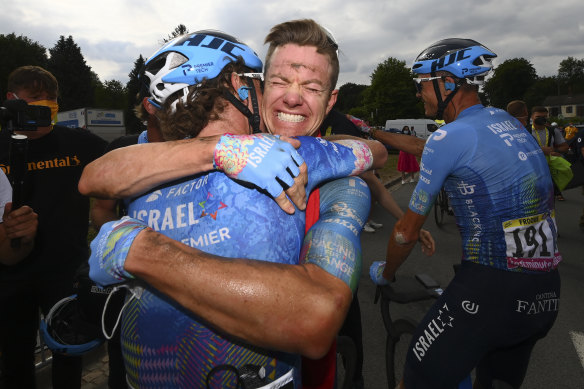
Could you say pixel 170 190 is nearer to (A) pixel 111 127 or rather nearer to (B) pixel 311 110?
(B) pixel 311 110

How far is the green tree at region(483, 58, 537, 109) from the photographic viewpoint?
8994 centimetres

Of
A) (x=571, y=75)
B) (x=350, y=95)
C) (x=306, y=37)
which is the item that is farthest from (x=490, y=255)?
(x=571, y=75)

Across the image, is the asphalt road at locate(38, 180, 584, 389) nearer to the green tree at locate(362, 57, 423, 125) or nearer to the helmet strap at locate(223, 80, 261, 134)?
the helmet strap at locate(223, 80, 261, 134)

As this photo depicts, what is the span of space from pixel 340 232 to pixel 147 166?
0.71 m

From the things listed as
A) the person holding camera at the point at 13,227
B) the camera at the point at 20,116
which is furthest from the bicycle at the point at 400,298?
the camera at the point at 20,116

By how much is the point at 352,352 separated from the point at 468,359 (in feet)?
3.66

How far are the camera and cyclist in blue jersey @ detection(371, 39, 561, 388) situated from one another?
3051 millimetres

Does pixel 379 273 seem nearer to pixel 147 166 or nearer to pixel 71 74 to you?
pixel 147 166

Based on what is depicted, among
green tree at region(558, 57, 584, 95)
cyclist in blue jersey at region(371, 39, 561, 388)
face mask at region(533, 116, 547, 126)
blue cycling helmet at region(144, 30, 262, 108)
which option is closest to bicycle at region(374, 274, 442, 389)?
cyclist in blue jersey at region(371, 39, 561, 388)

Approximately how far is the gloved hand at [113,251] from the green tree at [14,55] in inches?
2776

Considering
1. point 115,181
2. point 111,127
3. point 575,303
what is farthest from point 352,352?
point 111,127

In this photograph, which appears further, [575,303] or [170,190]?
[575,303]

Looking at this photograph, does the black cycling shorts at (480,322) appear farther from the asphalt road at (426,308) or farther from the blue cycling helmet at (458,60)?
the blue cycling helmet at (458,60)

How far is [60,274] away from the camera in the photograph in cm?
321
